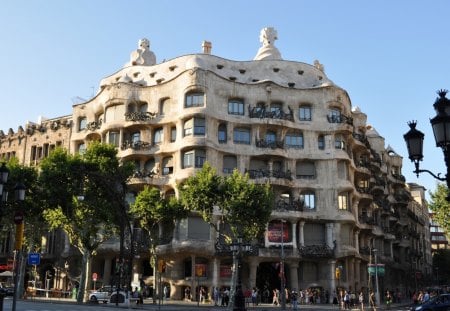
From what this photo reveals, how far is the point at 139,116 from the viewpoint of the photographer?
53.2 m

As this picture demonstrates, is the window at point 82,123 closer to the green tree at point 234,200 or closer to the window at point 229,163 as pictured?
the window at point 229,163

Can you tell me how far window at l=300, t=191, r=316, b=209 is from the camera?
52.5 meters

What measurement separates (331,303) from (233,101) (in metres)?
21.3

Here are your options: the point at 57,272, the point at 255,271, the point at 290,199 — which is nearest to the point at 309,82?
the point at 290,199

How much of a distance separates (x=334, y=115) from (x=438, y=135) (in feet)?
152

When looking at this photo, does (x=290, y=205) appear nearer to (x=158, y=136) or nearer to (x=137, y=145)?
(x=158, y=136)

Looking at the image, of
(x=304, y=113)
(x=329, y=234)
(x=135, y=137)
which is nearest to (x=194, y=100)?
(x=135, y=137)

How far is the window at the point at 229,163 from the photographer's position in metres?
51.7

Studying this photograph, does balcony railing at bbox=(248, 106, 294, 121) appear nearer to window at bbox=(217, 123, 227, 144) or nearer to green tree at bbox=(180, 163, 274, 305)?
window at bbox=(217, 123, 227, 144)

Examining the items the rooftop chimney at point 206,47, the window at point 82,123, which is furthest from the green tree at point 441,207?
the window at point 82,123

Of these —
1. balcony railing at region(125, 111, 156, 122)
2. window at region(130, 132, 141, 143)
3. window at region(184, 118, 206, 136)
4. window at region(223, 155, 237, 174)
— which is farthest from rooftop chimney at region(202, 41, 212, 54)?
window at region(223, 155, 237, 174)

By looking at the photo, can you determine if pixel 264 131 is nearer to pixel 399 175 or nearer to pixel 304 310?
pixel 304 310

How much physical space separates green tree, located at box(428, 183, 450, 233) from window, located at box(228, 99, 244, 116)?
19135 mm

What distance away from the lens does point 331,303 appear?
4969 cm
